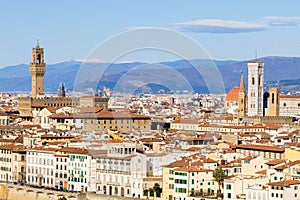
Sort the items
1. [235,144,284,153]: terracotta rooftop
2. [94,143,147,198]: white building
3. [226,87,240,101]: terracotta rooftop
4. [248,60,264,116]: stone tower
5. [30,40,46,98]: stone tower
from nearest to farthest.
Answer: [94,143,147,198]: white building, [235,144,284,153]: terracotta rooftop, [248,60,264,116]: stone tower, [30,40,46,98]: stone tower, [226,87,240,101]: terracotta rooftop

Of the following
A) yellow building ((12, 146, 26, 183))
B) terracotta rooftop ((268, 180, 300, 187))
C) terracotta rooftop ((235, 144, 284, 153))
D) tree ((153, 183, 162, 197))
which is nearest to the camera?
terracotta rooftop ((268, 180, 300, 187))

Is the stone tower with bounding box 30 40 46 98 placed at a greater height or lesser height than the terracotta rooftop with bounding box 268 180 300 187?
greater

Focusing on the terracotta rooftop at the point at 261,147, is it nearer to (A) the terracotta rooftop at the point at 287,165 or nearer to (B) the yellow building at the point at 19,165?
(A) the terracotta rooftop at the point at 287,165

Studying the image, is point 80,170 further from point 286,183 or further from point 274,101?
point 274,101

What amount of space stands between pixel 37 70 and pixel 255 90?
2082cm

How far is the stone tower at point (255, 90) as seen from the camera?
80500mm

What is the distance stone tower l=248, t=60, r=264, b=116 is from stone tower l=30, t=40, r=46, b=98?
1977cm

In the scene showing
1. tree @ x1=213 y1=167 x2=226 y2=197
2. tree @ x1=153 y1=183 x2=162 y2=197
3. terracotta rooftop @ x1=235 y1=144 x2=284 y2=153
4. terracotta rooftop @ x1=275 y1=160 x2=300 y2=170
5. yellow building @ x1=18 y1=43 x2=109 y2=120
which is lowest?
tree @ x1=153 y1=183 x2=162 y2=197

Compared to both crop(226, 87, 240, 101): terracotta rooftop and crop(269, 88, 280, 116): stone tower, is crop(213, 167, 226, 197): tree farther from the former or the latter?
crop(226, 87, 240, 101): terracotta rooftop

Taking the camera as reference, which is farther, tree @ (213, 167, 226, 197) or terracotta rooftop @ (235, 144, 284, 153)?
terracotta rooftop @ (235, 144, 284, 153)

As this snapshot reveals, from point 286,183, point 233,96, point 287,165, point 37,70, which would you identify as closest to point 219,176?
point 287,165

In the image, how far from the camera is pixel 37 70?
90250 millimetres

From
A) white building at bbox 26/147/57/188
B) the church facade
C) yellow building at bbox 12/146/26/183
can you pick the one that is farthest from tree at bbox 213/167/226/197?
the church facade

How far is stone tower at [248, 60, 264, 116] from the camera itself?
264ft
